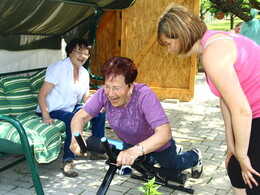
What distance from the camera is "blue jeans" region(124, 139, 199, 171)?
3.66 m

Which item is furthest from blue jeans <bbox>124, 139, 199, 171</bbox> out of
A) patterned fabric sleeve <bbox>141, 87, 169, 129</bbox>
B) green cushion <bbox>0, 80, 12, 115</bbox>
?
green cushion <bbox>0, 80, 12, 115</bbox>

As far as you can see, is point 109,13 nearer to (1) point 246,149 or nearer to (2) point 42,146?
(2) point 42,146

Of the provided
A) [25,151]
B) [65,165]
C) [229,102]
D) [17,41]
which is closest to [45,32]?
[17,41]

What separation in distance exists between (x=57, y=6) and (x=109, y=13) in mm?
3809

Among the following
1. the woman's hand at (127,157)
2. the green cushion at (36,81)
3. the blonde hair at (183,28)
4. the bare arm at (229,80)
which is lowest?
the woman's hand at (127,157)

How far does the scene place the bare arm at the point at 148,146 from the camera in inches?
100

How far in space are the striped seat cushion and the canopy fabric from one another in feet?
4.61

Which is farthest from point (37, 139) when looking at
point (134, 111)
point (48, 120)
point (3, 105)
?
point (134, 111)

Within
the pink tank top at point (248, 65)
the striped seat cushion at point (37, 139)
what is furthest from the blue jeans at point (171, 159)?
the pink tank top at point (248, 65)

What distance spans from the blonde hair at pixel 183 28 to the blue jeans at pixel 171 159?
1.51 m

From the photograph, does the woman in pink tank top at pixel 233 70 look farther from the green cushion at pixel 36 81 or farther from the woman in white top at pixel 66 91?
the green cushion at pixel 36 81

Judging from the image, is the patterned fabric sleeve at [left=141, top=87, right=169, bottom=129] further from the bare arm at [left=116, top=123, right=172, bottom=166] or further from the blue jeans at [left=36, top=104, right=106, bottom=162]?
the blue jeans at [left=36, top=104, right=106, bottom=162]

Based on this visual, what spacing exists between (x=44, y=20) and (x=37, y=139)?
222 centimetres

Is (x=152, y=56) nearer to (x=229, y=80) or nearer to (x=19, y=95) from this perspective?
(x=19, y=95)
